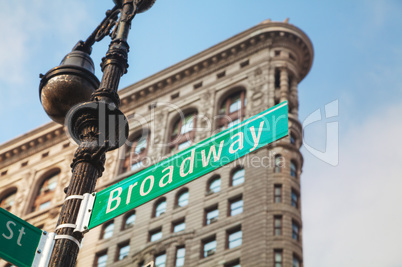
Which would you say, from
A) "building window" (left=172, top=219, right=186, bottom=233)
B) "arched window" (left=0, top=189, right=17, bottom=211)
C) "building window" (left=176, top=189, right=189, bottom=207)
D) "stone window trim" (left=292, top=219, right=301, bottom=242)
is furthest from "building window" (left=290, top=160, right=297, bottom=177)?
"arched window" (left=0, top=189, right=17, bottom=211)

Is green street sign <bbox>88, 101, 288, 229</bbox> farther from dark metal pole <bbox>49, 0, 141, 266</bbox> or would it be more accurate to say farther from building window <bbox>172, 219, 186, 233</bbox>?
building window <bbox>172, 219, 186, 233</bbox>

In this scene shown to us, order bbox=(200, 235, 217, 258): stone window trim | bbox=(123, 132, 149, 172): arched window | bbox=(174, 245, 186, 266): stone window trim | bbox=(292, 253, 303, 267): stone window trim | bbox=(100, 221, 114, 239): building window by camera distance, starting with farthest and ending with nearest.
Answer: bbox=(123, 132, 149, 172): arched window → bbox=(100, 221, 114, 239): building window → bbox=(174, 245, 186, 266): stone window trim → bbox=(200, 235, 217, 258): stone window trim → bbox=(292, 253, 303, 267): stone window trim

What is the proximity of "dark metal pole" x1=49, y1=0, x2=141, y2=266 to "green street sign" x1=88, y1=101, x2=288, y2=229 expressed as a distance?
10.9 inches

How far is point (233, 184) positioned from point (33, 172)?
24701 mm

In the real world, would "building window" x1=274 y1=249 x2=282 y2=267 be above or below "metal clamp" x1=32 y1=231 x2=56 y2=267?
above

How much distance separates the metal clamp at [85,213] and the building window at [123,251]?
42.5 meters

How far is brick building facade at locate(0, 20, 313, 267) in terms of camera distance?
45.0 meters

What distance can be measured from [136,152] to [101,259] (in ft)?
40.0

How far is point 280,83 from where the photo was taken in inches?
2232

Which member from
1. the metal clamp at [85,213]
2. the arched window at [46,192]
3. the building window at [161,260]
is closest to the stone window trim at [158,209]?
the building window at [161,260]

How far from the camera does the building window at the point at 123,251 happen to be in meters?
49.5

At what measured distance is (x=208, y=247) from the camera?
4534cm

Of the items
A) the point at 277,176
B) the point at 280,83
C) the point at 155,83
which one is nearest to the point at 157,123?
the point at 155,83

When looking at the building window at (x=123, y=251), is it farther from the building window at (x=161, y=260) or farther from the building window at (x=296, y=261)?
the building window at (x=296, y=261)
